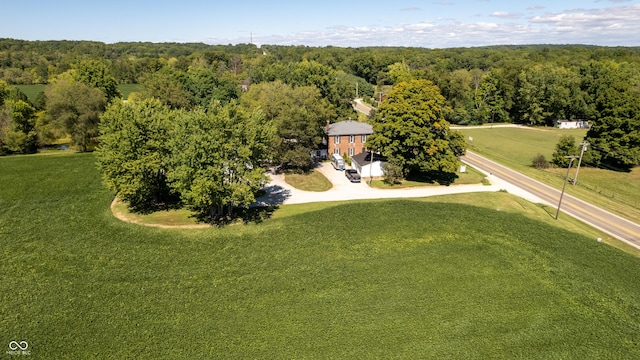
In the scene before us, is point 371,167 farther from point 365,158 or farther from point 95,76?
point 95,76

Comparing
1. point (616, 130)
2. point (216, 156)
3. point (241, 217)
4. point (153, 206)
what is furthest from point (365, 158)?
point (616, 130)

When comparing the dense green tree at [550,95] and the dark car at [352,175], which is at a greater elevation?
the dense green tree at [550,95]

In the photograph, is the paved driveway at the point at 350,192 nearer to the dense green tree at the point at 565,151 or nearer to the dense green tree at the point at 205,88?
the dense green tree at the point at 565,151

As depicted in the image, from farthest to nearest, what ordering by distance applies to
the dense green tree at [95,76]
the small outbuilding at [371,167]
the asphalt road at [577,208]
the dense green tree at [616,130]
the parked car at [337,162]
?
the dense green tree at [95,76] < the dense green tree at [616,130] < the parked car at [337,162] < the small outbuilding at [371,167] < the asphalt road at [577,208]

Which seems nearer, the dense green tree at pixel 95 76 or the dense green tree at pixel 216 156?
the dense green tree at pixel 216 156

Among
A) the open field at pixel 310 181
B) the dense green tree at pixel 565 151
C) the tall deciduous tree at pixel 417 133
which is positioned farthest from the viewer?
the dense green tree at pixel 565 151

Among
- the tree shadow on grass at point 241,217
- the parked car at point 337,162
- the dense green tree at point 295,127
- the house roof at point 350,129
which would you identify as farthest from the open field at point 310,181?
the house roof at point 350,129
